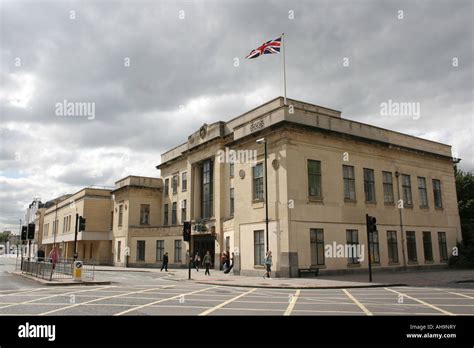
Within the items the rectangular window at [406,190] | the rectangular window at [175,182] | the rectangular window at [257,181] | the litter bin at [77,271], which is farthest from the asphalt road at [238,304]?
the rectangular window at [175,182]

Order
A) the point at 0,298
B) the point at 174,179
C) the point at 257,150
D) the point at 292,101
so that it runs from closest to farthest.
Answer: the point at 0,298 → the point at 257,150 → the point at 292,101 → the point at 174,179

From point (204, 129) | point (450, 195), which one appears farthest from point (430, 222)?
point (204, 129)

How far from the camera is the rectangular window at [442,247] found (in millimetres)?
34094

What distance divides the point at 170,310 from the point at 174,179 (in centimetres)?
3474

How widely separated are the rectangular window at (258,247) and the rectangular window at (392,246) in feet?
Answer: 33.0

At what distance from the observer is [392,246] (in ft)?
99.7

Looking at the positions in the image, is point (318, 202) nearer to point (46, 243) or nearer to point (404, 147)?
point (404, 147)

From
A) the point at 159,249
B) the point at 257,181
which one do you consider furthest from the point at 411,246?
the point at 159,249

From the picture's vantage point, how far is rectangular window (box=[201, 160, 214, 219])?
38.2 metres

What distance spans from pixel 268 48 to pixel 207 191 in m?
16.4
